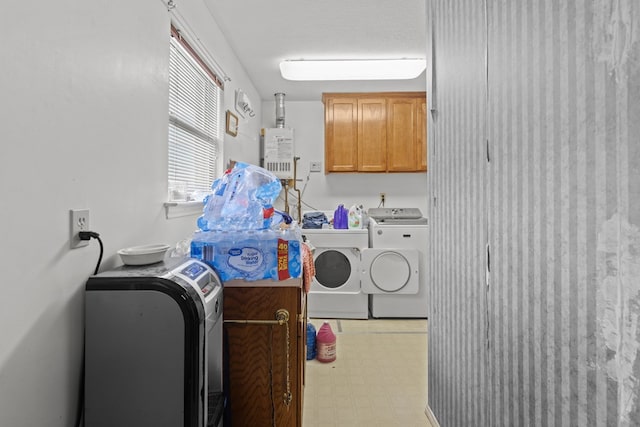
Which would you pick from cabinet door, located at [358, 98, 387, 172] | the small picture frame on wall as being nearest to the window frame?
the small picture frame on wall

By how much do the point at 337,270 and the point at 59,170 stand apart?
2852 millimetres

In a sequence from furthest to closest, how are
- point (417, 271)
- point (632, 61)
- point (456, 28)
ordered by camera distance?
point (417, 271), point (456, 28), point (632, 61)

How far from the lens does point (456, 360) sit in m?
1.57

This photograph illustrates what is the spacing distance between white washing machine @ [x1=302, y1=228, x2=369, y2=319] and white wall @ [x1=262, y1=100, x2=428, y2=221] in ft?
2.89

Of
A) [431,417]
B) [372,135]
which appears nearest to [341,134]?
[372,135]

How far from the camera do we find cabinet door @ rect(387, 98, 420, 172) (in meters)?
4.11

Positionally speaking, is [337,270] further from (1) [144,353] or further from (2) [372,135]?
(1) [144,353]

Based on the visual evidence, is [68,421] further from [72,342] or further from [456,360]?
[456,360]

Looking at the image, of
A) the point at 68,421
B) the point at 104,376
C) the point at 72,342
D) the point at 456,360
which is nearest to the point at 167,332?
the point at 104,376

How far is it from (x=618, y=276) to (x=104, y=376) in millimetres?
1368

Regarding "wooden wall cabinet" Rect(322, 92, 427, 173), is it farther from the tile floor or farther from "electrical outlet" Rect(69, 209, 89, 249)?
"electrical outlet" Rect(69, 209, 89, 249)

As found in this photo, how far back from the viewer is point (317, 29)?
266 cm

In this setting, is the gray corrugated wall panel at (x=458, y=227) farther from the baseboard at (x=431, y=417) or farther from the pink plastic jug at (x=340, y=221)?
the pink plastic jug at (x=340, y=221)

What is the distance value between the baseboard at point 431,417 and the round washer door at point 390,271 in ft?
5.15
